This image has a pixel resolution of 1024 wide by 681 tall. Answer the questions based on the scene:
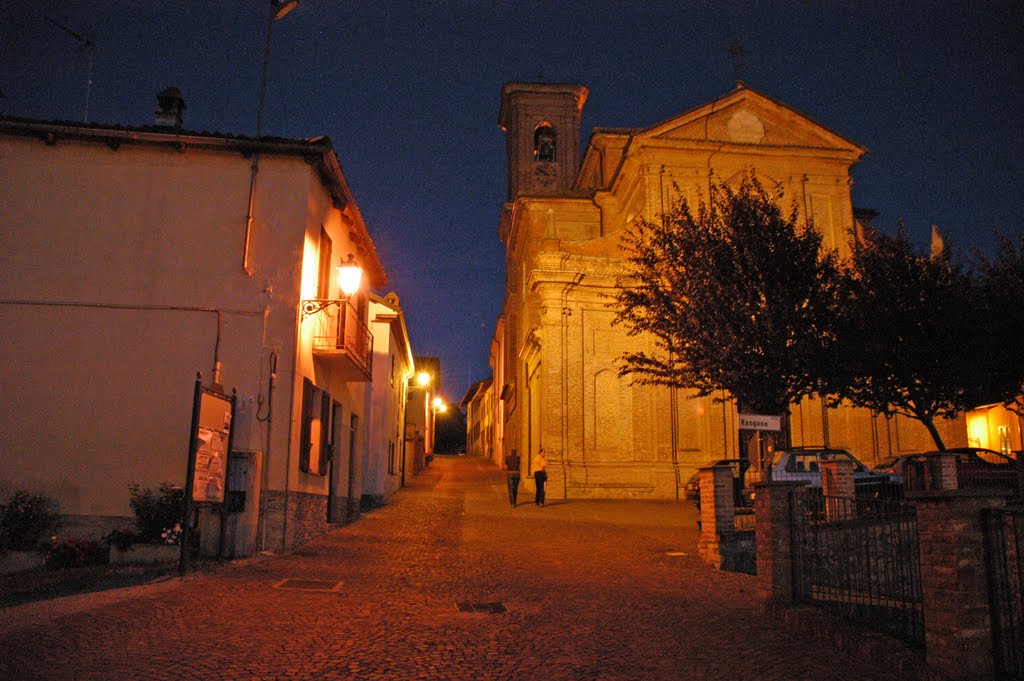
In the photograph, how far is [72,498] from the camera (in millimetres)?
11984

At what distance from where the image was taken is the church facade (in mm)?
27312

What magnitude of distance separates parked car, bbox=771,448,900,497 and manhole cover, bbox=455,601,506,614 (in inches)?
432

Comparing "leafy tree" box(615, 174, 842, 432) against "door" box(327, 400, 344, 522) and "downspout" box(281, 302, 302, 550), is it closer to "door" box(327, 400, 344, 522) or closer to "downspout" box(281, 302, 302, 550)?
"door" box(327, 400, 344, 522)

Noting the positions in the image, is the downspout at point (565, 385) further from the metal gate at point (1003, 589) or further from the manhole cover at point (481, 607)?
the metal gate at point (1003, 589)

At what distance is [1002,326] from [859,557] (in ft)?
45.5

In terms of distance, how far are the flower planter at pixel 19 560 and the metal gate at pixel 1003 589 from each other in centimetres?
1122

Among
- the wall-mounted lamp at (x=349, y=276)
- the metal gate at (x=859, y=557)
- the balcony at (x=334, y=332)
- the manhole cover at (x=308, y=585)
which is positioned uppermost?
the wall-mounted lamp at (x=349, y=276)

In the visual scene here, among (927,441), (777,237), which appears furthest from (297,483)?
(927,441)

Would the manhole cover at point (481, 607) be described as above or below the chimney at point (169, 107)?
below

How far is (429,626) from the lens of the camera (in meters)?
7.47

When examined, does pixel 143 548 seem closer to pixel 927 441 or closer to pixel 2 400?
pixel 2 400

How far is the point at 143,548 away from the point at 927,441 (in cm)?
2845

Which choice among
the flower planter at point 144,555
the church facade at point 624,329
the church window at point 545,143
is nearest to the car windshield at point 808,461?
the church facade at point 624,329

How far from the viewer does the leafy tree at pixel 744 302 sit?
16.7 m
